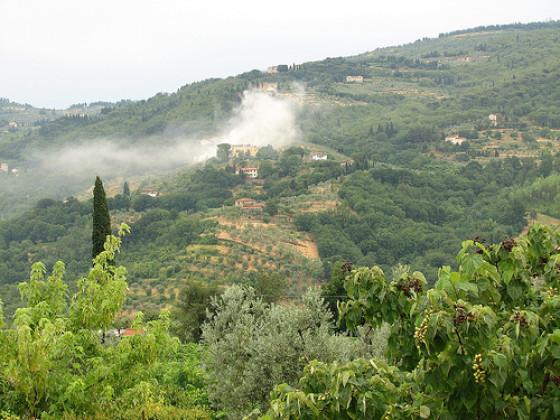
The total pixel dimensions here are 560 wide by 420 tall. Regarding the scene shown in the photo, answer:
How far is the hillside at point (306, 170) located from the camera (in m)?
38.7

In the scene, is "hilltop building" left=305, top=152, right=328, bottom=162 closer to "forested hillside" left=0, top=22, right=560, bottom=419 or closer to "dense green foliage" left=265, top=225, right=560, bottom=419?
"forested hillside" left=0, top=22, right=560, bottom=419

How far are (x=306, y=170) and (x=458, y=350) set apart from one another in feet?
184

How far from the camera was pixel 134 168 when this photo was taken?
78125 millimetres

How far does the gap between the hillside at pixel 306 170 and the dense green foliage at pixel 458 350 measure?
26840 mm

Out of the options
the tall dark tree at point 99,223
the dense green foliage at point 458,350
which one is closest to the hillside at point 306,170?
the tall dark tree at point 99,223

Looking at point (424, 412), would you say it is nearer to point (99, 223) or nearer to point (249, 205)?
point (99, 223)

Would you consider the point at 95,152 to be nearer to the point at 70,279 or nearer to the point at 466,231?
the point at 70,279

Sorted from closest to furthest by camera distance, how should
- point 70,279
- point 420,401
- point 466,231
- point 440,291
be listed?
point 440,291 → point 420,401 → point 70,279 → point 466,231

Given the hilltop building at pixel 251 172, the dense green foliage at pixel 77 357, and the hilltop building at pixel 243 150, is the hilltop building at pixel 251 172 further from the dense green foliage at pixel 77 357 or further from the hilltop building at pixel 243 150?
the dense green foliage at pixel 77 357

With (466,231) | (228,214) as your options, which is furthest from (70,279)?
(466,231)

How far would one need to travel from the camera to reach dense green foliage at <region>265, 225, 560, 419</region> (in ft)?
8.77

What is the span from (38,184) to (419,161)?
175 feet

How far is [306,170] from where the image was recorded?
58594 millimetres

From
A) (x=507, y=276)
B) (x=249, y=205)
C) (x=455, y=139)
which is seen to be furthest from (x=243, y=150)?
(x=507, y=276)
